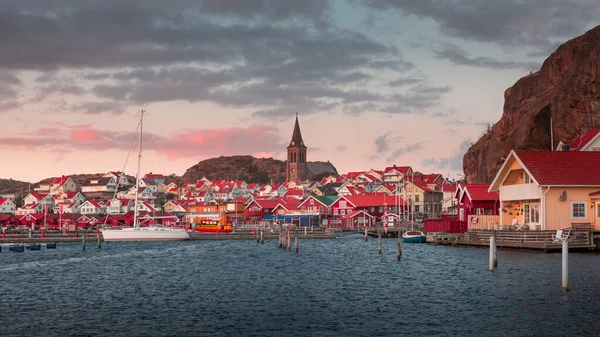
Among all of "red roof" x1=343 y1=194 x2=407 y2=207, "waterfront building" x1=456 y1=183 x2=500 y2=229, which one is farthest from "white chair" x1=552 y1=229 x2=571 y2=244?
"red roof" x1=343 y1=194 x2=407 y2=207

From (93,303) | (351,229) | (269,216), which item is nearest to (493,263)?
(93,303)

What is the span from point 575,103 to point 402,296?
325 feet

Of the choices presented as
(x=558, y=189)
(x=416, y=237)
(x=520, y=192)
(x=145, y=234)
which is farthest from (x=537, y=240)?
(x=145, y=234)

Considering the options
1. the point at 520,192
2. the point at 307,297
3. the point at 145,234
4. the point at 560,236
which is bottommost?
the point at 307,297

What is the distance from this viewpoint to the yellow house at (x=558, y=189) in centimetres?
6119

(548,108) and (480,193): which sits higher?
(548,108)

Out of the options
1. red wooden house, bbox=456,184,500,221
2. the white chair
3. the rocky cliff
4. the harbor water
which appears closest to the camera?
the harbor water

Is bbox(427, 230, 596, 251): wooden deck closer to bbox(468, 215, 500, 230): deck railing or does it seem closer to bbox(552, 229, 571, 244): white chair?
bbox(552, 229, 571, 244): white chair

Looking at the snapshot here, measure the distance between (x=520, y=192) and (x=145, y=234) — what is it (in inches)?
2292

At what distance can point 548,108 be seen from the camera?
13725 cm

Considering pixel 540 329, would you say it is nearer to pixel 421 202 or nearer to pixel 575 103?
pixel 575 103

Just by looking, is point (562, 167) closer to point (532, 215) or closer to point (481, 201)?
point (532, 215)

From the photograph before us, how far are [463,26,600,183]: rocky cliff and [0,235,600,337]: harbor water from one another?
68546 millimetres

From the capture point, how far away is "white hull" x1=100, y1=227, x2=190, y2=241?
336 ft
